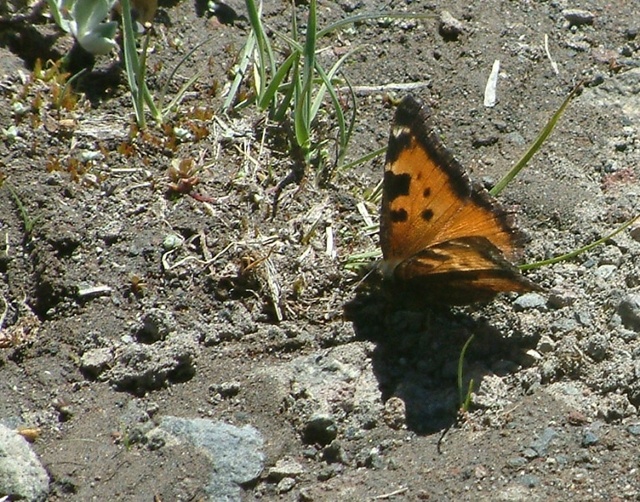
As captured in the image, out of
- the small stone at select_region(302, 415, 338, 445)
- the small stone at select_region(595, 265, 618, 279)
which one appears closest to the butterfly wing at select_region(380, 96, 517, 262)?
the small stone at select_region(595, 265, 618, 279)

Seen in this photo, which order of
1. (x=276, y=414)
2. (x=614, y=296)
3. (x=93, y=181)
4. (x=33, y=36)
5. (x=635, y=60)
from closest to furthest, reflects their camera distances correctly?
(x=276, y=414), (x=614, y=296), (x=93, y=181), (x=33, y=36), (x=635, y=60)

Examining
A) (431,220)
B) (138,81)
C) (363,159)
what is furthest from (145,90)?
(431,220)

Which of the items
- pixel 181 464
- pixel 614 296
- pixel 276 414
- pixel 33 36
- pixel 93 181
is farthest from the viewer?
pixel 33 36

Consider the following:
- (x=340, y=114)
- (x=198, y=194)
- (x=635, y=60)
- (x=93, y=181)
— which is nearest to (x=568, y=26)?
(x=635, y=60)

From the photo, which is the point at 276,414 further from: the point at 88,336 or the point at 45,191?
the point at 45,191

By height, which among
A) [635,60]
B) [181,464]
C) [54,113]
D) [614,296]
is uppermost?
[635,60]

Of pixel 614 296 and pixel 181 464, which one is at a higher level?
pixel 614 296

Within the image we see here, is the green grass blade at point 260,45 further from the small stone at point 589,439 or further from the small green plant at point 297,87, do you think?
the small stone at point 589,439
